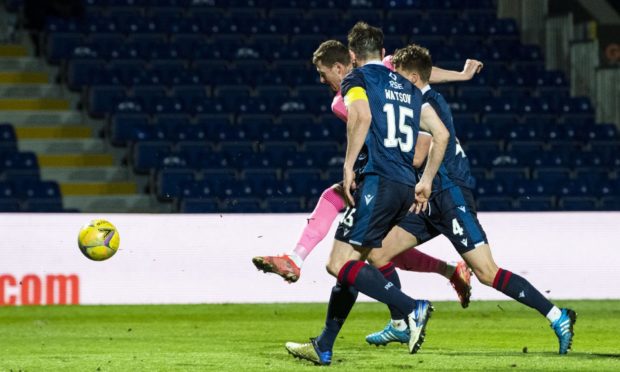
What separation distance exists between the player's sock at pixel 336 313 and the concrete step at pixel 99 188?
41.3ft

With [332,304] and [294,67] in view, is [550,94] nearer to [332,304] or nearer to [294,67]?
[294,67]

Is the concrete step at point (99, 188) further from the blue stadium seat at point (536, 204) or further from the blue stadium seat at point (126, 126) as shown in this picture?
the blue stadium seat at point (536, 204)

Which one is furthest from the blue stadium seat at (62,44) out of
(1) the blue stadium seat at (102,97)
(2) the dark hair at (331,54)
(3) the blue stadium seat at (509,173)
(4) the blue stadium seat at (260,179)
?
(2) the dark hair at (331,54)

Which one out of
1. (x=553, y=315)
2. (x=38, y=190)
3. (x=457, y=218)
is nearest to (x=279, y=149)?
(x=38, y=190)

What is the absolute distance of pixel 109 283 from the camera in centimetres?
1448

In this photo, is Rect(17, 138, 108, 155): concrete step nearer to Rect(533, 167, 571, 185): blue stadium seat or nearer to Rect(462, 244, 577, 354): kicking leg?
Rect(533, 167, 571, 185): blue stadium seat

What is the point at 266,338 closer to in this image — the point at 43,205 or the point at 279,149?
the point at 43,205

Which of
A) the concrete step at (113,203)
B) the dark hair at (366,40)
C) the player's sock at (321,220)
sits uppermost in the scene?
the dark hair at (366,40)

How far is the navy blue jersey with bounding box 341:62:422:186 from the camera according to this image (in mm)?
7750

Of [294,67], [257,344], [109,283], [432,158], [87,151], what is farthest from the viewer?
[294,67]

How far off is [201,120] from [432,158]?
43.6 ft

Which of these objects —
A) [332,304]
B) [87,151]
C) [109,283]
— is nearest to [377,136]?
[332,304]

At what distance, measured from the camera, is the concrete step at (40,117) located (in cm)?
2136

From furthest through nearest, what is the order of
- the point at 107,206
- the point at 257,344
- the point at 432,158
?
1. the point at 107,206
2. the point at 257,344
3. the point at 432,158
